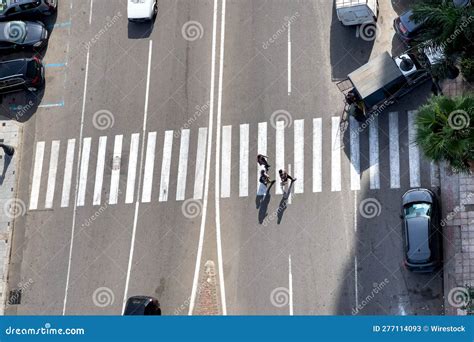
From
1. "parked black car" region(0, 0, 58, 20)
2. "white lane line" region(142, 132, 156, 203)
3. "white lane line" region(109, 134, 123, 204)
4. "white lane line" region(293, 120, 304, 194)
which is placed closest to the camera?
"white lane line" region(293, 120, 304, 194)

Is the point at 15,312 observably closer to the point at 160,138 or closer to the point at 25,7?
the point at 160,138

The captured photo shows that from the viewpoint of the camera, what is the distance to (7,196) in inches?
1807

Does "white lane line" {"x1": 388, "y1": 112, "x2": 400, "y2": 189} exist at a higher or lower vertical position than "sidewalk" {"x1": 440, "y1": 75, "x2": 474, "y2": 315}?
higher

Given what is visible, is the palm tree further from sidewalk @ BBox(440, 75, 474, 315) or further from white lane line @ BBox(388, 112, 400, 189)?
white lane line @ BBox(388, 112, 400, 189)

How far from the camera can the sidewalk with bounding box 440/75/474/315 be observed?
121 feet

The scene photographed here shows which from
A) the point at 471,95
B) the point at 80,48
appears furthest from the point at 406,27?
the point at 80,48

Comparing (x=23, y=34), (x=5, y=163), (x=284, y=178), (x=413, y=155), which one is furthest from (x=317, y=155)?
(x=23, y=34)

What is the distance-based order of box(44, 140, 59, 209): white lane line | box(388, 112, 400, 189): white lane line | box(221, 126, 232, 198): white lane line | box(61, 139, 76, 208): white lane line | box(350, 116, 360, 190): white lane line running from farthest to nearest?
box(44, 140, 59, 209): white lane line, box(61, 139, 76, 208): white lane line, box(221, 126, 232, 198): white lane line, box(350, 116, 360, 190): white lane line, box(388, 112, 400, 189): white lane line

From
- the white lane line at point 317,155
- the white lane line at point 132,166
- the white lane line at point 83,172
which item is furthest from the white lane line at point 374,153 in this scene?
the white lane line at point 83,172

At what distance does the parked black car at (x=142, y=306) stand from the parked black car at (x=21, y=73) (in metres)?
16.5

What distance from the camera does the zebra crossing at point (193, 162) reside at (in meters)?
40.3

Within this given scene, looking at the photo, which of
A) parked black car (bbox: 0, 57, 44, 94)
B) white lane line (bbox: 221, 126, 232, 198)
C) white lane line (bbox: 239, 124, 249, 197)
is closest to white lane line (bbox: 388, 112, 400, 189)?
white lane line (bbox: 239, 124, 249, 197)

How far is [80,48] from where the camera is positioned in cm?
4772

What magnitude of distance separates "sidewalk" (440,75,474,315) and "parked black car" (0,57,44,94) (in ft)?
86.7
